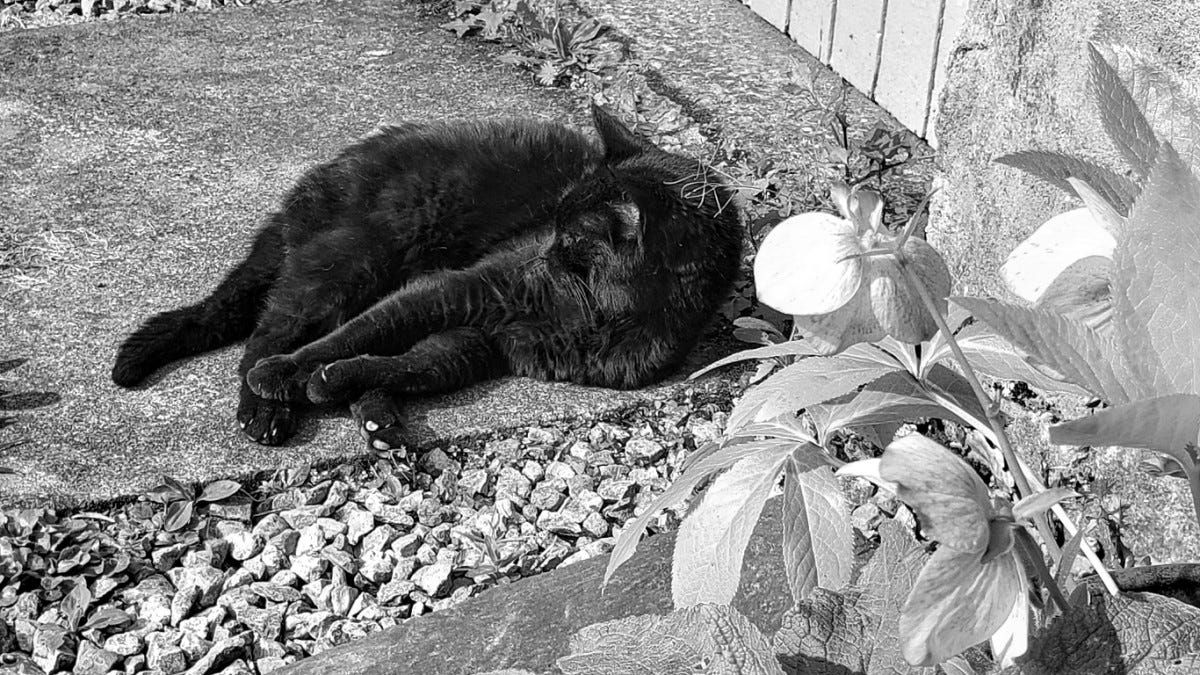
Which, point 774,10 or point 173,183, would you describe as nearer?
point 173,183

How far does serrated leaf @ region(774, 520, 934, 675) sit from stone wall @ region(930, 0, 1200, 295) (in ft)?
3.82

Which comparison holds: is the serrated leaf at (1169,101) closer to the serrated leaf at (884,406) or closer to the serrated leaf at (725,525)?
the serrated leaf at (884,406)

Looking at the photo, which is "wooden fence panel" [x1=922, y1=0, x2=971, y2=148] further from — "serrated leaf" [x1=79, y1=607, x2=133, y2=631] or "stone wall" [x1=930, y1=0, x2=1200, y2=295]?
"serrated leaf" [x1=79, y1=607, x2=133, y2=631]

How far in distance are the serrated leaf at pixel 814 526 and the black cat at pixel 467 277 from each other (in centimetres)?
197

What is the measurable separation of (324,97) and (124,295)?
144cm

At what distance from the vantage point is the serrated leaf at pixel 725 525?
0.98 m

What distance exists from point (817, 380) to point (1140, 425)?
37 centimetres

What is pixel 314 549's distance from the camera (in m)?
2.56

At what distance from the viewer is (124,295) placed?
342 cm

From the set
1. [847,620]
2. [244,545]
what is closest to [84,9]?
[244,545]

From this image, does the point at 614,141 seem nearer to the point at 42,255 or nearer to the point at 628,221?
the point at 628,221

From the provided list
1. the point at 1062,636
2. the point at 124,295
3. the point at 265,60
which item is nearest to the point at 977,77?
the point at 1062,636

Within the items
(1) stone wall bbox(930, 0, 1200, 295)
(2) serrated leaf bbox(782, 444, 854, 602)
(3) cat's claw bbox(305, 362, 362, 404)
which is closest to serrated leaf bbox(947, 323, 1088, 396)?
(2) serrated leaf bbox(782, 444, 854, 602)

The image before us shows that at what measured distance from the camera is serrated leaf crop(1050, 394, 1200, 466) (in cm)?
60
